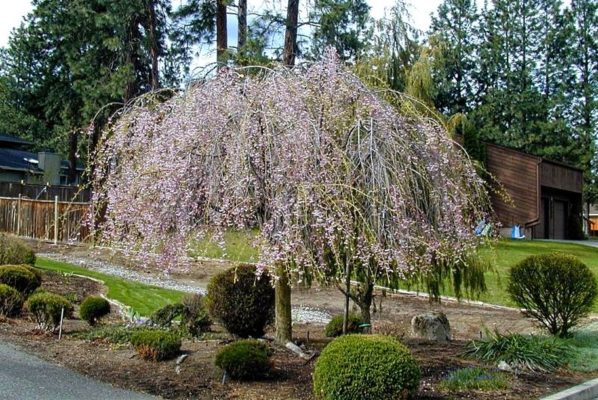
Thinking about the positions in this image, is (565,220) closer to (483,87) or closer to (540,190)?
(540,190)

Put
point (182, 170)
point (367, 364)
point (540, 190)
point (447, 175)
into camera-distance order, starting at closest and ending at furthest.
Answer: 1. point (367, 364)
2. point (182, 170)
3. point (447, 175)
4. point (540, 190)

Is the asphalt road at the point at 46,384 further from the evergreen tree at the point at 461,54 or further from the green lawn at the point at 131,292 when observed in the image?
the evergreen tree at the point at 461,54

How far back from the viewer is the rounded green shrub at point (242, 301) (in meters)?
8.51

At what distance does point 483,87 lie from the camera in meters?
53.7

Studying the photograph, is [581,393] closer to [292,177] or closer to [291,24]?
[292,177]

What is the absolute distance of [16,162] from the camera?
35438 mm

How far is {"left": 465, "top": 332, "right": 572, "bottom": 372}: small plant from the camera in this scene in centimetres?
778

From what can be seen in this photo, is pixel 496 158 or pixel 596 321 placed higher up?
pixel 496 158

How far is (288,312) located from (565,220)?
116 ft

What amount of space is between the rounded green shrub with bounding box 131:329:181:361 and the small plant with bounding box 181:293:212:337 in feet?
5.06

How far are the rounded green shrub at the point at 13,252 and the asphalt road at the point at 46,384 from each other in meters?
6.54

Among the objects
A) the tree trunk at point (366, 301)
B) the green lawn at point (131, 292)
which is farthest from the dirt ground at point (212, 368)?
the green lawn at point (131, 292)

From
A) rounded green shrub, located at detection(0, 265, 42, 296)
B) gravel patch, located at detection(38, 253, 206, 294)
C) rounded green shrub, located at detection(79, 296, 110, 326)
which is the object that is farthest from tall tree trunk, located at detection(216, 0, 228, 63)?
rounded green shrub, located at detection(79, 296, 110, 326)

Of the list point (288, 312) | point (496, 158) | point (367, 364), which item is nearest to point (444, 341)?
point (288, 312)
